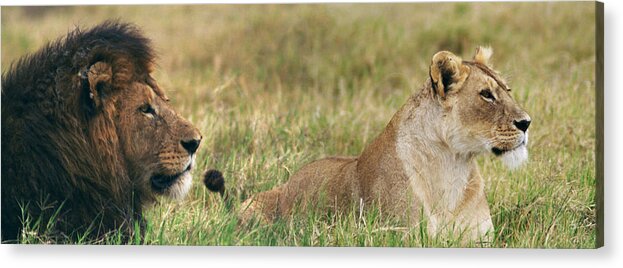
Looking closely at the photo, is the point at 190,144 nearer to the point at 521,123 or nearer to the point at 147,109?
the point at 147,109

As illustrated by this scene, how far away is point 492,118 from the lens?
5.36m

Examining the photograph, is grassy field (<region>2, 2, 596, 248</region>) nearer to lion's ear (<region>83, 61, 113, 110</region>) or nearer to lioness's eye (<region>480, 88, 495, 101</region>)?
lioness's eye (<region>480, 88, 495, 101</region>)

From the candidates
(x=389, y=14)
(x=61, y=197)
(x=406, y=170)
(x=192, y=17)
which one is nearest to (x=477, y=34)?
(x=389, y=14)

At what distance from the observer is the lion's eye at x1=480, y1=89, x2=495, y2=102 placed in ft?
17.6

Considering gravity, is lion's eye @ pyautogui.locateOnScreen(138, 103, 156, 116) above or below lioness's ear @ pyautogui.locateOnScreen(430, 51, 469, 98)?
below

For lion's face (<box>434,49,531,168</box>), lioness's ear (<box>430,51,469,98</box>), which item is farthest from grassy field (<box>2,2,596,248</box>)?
lioness's ear (<box>430,51,469,98</box>)

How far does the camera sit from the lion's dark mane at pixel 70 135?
5.37m

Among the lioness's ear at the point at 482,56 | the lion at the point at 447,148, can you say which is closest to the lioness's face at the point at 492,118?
the lion at the point at 447,148

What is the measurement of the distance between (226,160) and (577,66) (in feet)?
6.24

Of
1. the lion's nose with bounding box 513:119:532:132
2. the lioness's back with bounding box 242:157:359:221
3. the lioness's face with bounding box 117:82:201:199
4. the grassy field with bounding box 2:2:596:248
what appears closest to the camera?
the lion's nose with bounding box 513:119:532:132

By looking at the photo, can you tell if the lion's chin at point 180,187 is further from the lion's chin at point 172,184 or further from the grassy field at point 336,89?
the grassy field at point 336,89

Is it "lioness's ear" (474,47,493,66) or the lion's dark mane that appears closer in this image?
the lion's dark mane

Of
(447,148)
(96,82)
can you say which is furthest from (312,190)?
(96,82)

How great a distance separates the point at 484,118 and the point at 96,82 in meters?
1.51
